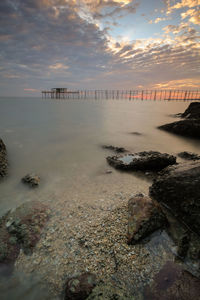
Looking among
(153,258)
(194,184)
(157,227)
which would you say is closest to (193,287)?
(153,258)

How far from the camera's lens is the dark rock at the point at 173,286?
68.4 inches

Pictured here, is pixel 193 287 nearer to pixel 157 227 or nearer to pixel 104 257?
pixel 157 227

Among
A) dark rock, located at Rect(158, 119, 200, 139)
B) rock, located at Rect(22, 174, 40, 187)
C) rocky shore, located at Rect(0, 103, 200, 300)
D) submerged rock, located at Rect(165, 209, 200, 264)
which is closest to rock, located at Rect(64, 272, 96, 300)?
rocky shore, located at Rect(0, 103, 200, 300)

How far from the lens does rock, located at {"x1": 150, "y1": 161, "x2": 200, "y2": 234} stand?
2.27 meters

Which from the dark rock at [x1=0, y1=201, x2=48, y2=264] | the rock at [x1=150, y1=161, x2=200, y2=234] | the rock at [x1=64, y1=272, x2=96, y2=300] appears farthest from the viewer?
the dark rock at [x1=0, y1=201, x2=48, y2=264]

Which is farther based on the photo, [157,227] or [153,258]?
[157,227]

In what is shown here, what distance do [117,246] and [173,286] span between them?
0.82 m

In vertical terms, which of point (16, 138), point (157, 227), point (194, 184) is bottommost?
point (16, 138)

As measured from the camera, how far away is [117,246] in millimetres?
2309

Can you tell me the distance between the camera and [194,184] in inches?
95.3

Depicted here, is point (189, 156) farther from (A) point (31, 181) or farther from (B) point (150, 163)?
(A) point (31, 181)

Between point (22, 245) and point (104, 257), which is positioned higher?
point (104, 257)

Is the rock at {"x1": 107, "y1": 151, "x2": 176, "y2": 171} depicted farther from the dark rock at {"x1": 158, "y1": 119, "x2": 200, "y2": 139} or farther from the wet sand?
the dark rock at {"x1": 158, "y1": 119, "x2": 200, "y2": 139}

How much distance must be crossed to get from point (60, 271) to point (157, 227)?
1620 mm
